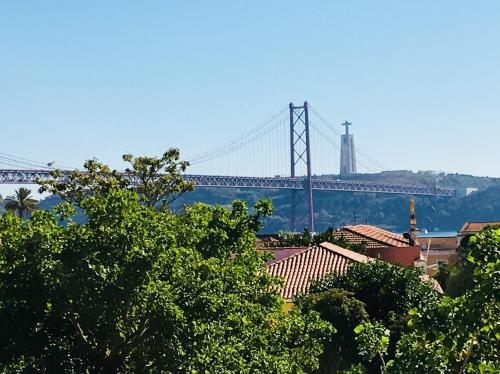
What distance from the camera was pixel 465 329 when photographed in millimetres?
9617

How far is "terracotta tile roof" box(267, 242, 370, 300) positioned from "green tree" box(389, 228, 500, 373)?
76.0ft

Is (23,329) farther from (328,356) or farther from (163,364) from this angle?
(328,356)

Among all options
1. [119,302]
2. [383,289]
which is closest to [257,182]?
[383,289]

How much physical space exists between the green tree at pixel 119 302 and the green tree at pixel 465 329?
4.16m

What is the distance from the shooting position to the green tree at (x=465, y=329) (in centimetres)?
955

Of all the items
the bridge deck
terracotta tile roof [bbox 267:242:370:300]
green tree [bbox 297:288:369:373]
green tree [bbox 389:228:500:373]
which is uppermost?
the bridge deck

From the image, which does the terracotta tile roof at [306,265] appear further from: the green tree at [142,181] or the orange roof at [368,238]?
the orange roof at [368,238]

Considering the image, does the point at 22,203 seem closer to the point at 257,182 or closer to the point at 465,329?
the point at 465,329

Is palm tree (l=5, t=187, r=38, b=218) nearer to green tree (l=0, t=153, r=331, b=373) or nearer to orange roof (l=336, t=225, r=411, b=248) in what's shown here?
orange roof (l=336, t=225, r=411, b=248)

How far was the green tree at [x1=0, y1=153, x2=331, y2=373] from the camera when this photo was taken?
13.8m

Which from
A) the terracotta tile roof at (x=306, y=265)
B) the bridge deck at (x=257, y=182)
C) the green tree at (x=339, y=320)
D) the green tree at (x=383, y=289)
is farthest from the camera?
the bridge deck at (x=257, y=182)

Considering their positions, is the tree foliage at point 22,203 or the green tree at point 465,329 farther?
the tree foliage at point 22,203

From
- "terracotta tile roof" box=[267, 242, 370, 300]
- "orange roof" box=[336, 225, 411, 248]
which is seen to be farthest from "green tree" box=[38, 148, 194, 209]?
"orange roof" box=[336, 225, 411, 248]

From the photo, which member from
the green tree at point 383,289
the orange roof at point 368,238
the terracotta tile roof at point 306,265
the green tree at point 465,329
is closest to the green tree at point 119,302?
the green tree at point 465,329
